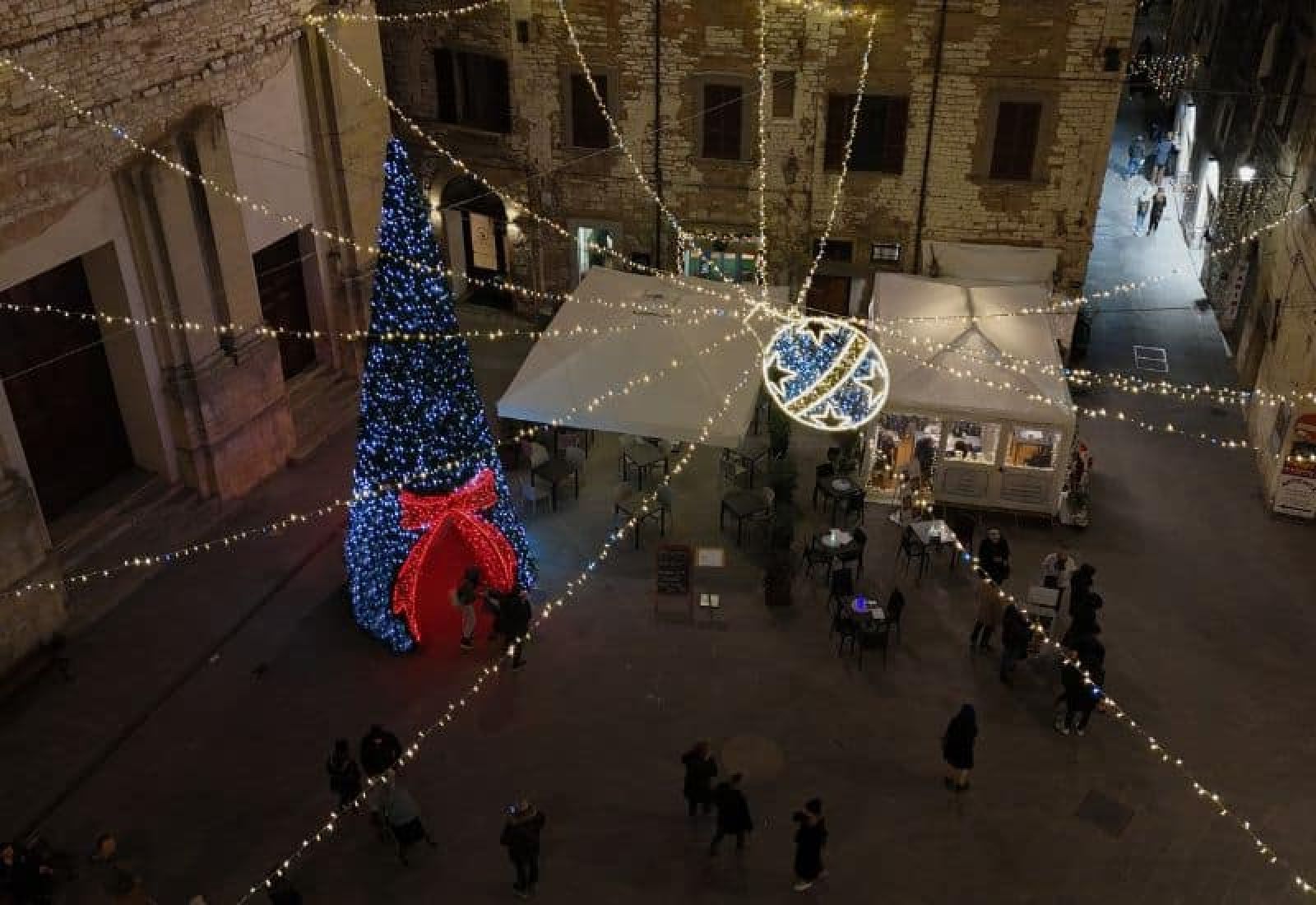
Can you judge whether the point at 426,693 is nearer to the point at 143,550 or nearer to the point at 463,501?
the point at 463,501

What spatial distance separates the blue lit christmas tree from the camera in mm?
10992

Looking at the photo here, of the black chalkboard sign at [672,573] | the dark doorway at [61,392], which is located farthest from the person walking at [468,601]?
the dark doorway at [61,392]

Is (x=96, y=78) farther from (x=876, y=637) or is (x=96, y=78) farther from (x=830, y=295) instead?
(x=830, y=295)

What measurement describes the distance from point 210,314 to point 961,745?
32.8 ft

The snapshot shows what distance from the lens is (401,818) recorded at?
1010 cm

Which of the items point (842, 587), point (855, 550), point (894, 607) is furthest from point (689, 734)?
point (855, 550)

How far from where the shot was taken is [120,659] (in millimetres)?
12602

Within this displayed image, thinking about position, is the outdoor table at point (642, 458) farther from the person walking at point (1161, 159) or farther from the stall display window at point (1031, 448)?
the person walking at point (1161, 159)

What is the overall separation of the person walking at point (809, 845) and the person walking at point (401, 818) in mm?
3246

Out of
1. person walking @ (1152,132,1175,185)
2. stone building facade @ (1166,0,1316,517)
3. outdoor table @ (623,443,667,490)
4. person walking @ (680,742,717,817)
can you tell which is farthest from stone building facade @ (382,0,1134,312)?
person walking @ (680,742,717,817)

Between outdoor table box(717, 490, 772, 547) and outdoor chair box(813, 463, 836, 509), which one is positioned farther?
outdoor chair box(813, 463, 836, 509)

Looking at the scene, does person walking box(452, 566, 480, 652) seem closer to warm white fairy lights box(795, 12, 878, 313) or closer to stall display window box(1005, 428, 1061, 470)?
warm white fairy lights box(795, 12, 878, 313)

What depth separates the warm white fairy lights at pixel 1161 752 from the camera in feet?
34.3

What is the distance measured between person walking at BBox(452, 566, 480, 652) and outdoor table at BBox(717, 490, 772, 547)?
3583 mm
